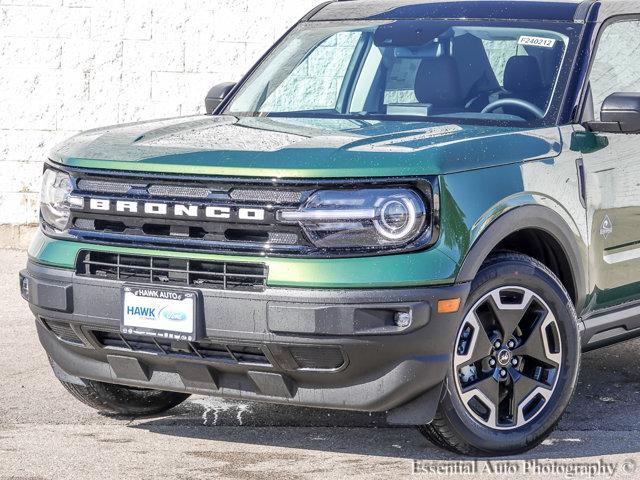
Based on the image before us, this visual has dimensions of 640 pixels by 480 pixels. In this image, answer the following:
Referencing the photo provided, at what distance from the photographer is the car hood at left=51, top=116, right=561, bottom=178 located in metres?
4.84

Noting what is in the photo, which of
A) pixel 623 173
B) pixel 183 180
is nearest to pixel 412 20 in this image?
pixel 623 173

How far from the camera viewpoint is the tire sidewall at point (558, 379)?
5.09 metres

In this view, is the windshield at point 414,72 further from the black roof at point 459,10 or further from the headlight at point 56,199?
the headlight at point 56,199

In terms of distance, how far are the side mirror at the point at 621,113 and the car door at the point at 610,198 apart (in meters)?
0.08

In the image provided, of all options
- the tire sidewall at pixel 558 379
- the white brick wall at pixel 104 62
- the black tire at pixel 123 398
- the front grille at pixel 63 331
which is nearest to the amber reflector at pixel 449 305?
the tire sidewall at pixel 558 379

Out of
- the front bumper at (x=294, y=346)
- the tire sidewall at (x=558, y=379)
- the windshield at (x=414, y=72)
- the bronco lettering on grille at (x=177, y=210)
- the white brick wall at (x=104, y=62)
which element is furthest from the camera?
the white brick wall at (x=104, y=62)

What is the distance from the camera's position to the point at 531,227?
5305 millimetres

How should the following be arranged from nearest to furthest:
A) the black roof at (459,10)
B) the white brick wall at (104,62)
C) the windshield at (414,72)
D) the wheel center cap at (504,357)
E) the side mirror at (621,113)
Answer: the wheel center cap at (504,357) → the side mirror at (621,113) → the windshield at (414,72) → the black roof at (459,10) → the white brick wall at (104,62)

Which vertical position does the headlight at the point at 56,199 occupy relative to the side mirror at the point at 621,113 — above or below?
below

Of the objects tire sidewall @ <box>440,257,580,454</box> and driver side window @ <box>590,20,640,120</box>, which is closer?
tire sidewall @ <box>440,257,580,454</box>

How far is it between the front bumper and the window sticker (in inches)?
61.1

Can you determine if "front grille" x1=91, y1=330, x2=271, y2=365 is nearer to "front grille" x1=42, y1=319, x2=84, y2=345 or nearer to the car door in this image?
"front grille" x1=42, y1=319, x2=84, y2=345

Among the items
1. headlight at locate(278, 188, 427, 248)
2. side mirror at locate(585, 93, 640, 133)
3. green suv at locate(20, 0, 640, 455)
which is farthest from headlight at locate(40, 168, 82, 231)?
side mirror at locate(585, 93, 640, 133)

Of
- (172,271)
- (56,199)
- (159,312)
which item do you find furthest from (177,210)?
(56,199)
